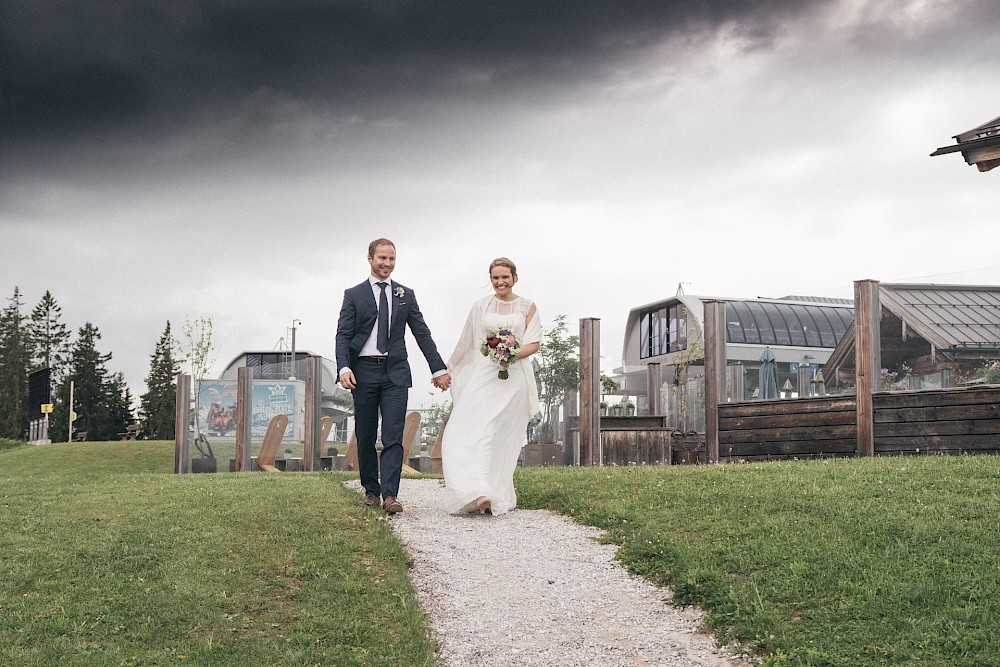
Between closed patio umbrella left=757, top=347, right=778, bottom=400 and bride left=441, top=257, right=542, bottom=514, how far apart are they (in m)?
8.34

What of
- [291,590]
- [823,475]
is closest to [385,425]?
[291,590]

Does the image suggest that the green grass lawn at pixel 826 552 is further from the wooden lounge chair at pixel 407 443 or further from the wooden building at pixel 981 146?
the wooden lounge chair at pixel 407 443

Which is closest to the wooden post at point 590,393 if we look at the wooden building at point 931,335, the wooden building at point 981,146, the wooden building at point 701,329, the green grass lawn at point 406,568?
the wooden building at point 931,335

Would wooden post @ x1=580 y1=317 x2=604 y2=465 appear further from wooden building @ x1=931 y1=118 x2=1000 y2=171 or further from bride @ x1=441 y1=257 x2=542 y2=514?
bride @ x1=441 y1=257 x2=542 y2=514

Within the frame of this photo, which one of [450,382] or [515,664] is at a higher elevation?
[450,382]

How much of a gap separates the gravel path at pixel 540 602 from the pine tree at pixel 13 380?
6069 centimetres

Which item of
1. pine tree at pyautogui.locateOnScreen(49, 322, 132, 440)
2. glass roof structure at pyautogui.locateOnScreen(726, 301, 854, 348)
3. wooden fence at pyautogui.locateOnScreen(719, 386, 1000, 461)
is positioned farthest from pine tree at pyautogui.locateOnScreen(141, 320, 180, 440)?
wooden fence at pyautogui.locateOnScreen(719, 386, 1000, 461)

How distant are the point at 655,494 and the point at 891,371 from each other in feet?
22.1

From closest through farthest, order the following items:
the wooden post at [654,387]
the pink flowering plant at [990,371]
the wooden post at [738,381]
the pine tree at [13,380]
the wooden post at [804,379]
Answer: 1. the pink flowering plant at [990,371]
2. the wooden post at [738,381]
3. the wooden post at [804,379]
4. the wooden post at [654,387]
5. the pine tree at [13,380]

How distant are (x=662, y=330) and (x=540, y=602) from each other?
30238 millimetres

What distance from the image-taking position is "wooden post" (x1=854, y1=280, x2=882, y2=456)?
14.5 meters

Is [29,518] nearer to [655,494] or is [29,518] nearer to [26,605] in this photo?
[26,605]

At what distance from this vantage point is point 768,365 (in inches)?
764

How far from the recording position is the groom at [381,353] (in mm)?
8977
